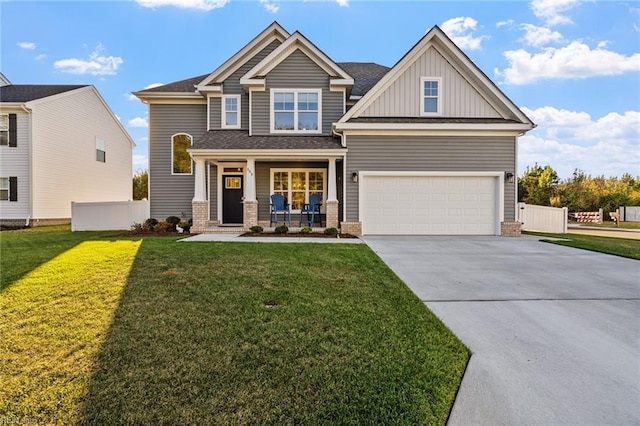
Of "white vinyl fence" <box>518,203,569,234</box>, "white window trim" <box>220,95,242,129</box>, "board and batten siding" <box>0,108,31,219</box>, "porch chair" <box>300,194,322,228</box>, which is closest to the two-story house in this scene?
"porch chair" <box>300,194,322,228</box>

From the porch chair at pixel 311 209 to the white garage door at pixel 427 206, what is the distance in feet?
6.24

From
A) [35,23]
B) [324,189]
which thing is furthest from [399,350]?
[35,23]

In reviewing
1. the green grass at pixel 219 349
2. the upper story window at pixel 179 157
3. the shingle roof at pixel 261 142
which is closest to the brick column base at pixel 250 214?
the shingle roof at pixel 261 142

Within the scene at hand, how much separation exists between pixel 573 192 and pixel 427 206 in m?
20.8

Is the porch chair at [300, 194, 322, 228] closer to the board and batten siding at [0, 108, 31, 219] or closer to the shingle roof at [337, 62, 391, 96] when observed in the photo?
the shingle roof at [337, 62, 391, 96]

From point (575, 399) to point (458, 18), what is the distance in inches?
630

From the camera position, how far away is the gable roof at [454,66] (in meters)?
12.4

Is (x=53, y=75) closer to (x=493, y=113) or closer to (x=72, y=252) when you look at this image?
(x=72, y=252)

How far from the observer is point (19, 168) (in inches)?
651

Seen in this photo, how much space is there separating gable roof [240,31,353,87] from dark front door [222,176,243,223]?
4092 millimetres

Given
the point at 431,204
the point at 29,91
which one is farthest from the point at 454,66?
the point at 29,91

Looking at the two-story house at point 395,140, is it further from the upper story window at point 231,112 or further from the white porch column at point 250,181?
the upper story window at point 231,112

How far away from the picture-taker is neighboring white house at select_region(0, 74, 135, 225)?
16.5 meters

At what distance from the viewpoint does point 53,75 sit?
25.0 metres
